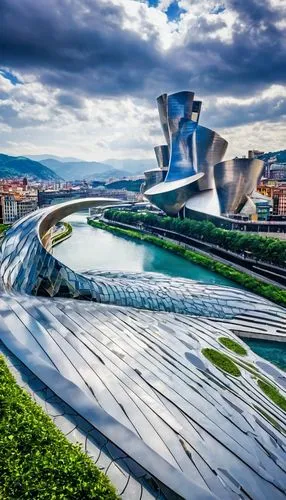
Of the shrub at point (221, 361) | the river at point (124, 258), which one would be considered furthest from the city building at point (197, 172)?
the shrub at point (221, 361)

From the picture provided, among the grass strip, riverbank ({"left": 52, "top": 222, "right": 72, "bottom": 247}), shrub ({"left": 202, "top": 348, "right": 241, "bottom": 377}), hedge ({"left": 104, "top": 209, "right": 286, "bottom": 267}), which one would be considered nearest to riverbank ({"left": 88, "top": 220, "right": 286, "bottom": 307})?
hedge ({"left": 104, "top": 209, "right": 286, "bottom": 267})

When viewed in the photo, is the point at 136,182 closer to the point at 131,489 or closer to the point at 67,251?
the point at 67,251

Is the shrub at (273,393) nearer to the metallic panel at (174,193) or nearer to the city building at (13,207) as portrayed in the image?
the metallic panel at (174,193)

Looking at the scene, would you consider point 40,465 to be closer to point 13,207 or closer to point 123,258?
point 123,258

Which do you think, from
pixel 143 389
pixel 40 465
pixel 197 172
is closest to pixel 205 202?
pixel 197 172

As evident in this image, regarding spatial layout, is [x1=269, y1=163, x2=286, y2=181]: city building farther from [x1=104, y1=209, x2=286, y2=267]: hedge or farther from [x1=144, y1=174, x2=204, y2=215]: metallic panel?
[x1=104, y1=209, x2=286, y2=267]: hedge

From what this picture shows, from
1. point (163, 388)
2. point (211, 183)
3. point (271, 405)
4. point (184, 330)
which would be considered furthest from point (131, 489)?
point (211, 183)

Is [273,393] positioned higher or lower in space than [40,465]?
lower

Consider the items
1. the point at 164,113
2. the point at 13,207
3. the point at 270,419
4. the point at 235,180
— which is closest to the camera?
the point at 270,419
